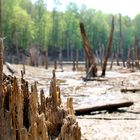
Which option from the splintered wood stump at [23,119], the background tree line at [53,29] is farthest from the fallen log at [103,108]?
the background tree line at [53,29]

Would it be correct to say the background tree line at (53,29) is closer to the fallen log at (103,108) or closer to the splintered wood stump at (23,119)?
the fallen log at (103,108)

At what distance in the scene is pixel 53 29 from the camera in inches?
3295

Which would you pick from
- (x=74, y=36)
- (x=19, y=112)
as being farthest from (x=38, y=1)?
(x=19, y=112)

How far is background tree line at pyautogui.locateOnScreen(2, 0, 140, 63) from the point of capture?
6656 centimetres

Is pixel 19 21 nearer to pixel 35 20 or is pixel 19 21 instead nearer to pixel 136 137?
pixel 35 20

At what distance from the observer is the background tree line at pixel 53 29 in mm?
66562

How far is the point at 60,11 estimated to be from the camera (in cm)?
9125

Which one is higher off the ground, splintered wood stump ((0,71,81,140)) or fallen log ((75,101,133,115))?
splintered wood stump ((0,71,81,140))

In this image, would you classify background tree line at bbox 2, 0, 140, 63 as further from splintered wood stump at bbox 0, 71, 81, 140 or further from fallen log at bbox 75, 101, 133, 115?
splintered wood stump at bbox 0, 71, 81, 140

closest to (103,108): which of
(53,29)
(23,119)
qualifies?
(23,119)

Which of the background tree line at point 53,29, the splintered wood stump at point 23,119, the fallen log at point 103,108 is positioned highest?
the background tree line at point 53,29

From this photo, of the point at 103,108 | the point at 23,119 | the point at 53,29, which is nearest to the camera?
the point at 23,119

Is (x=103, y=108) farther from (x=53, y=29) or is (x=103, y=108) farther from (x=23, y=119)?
(x=53, y=29)

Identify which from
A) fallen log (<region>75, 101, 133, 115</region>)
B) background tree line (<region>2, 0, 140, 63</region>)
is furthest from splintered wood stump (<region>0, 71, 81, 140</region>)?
background tree line (<region>2, 0, 140, 63</region>)
